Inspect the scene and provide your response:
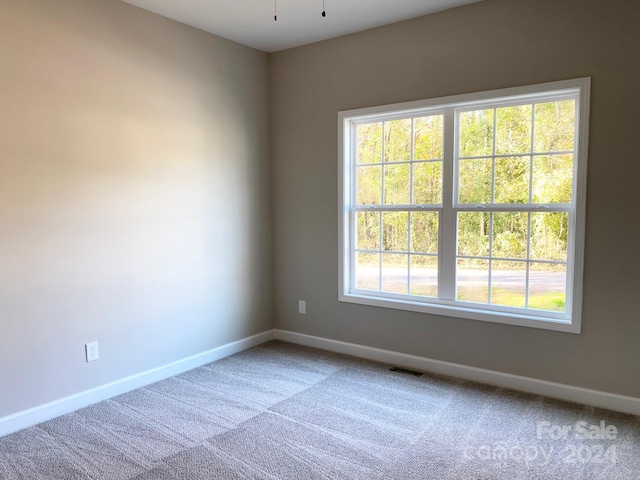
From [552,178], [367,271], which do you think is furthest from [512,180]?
[367,271]

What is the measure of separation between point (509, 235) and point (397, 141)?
1139 millimetres

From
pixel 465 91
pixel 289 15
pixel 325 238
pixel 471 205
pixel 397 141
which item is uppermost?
pixel 289 15

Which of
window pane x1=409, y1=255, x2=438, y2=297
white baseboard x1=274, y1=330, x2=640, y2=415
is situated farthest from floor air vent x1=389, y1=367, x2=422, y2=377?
window pane x1=409, y1=255, x2=438, y2=297

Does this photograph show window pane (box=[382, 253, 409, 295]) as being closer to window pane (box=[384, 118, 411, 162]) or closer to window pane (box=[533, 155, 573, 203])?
window pane (box=[384, 118, 411, 162])

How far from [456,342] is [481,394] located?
43 cm

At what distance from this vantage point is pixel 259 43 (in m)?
3.88

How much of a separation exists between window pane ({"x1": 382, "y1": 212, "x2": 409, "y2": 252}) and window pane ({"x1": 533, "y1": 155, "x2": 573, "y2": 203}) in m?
0.98

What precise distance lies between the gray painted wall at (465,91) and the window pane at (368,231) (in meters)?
0.22

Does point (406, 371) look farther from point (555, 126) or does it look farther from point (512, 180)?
point (555, 126)

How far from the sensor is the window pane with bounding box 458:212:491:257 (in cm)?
326

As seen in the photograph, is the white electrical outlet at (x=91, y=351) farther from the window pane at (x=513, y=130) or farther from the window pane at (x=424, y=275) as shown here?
the window pane at (x=513, y=130)

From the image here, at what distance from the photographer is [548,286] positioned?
3.06 metres

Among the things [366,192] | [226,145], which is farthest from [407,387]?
[226,145]

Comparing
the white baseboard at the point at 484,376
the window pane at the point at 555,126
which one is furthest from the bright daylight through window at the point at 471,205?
the white baseboard at the point at 484,376
